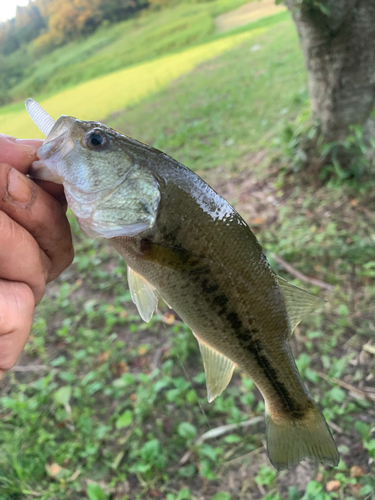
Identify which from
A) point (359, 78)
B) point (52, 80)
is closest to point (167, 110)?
point (52, 80)

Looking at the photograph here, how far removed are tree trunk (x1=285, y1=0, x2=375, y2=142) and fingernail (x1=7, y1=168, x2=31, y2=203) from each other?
2835mm

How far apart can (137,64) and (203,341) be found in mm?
14733

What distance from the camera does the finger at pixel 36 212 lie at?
3.01 ft

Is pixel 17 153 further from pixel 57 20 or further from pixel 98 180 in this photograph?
pixel 57 20

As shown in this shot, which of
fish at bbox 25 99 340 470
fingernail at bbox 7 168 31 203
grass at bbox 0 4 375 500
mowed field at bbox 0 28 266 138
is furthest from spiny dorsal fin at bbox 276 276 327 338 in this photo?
mowed field at bbox 0 28 266 138

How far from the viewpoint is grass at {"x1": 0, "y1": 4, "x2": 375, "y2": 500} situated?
165cm

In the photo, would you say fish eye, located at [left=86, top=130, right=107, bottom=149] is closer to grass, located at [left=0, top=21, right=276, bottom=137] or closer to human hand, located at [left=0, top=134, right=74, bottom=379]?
human hand, located at [left=0, top=134, right=74, bottom=379]

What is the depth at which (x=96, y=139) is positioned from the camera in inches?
40.3

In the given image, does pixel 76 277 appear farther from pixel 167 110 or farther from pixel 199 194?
pixel 167 110

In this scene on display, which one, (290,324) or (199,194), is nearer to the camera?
(199,194)

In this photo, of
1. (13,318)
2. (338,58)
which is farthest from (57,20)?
(13,318)

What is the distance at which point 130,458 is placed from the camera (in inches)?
69.2

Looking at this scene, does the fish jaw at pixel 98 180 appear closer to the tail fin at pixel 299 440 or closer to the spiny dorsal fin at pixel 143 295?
the spiny dorsal fin at pixel 143 295

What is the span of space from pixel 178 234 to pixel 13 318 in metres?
0.54
